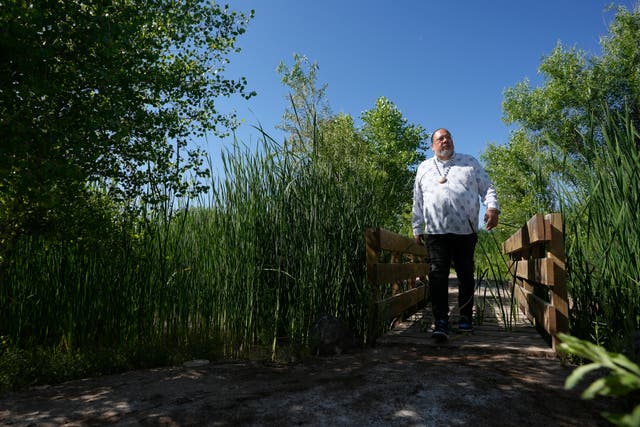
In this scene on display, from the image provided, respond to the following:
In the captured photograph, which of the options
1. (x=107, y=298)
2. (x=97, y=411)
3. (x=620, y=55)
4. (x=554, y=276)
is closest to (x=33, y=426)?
(x=97, y=411)

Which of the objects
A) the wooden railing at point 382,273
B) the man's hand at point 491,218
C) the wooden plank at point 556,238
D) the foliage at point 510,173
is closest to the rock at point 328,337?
the wooden railing at point 382,273

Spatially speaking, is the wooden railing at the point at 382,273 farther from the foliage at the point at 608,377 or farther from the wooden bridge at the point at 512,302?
the foliage at the point at 608,377

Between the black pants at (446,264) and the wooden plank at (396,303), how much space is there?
394 mm

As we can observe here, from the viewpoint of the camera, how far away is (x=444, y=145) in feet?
12.8

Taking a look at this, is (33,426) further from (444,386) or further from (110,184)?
(110,184)

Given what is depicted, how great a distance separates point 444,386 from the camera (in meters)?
2.48

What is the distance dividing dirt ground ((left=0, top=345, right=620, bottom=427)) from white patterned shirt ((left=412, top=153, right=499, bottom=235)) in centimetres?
97

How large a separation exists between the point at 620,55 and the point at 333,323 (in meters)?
24.4

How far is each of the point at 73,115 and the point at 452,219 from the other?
292 cm

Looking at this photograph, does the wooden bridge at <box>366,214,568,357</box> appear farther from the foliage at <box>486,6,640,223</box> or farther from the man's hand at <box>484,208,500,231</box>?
the foliage at <box>486,6,640,223</box>

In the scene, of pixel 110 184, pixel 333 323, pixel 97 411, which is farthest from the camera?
pixel 110 184

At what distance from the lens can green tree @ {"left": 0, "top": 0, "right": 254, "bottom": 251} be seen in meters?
2.93

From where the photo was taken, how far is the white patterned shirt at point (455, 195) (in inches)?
144

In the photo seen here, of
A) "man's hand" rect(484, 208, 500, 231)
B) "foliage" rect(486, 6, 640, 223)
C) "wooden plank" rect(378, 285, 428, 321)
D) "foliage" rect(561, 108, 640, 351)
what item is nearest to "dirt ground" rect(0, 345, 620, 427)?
"foliage" rect(561, 108, 640, 351)
